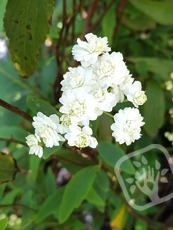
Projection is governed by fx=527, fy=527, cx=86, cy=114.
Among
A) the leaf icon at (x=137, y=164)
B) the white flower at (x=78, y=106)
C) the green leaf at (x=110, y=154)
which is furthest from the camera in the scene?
the leaf icon at (x=137, y=164)

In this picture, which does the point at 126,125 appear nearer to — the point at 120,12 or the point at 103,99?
the point at 103,99

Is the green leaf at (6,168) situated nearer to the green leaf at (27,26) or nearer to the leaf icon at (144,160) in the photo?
the green leaf at (27,26)

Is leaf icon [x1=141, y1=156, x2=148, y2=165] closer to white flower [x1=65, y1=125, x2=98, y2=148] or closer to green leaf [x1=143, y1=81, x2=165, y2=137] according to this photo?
green leaf [x1=143, y1=81, x2=165, y2=137]

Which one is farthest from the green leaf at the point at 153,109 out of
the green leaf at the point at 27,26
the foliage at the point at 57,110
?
the green leaf at the point at 27,26

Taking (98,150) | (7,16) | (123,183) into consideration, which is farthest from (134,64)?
(7,16)

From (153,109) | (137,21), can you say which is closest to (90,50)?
(153,109)

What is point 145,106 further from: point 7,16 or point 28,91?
point 7,16

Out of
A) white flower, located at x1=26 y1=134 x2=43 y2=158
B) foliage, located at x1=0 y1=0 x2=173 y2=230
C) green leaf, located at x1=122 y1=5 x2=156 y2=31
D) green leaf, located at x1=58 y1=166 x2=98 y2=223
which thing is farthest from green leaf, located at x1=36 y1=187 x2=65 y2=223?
green leaf, located at x1=122 y1=5 x2=156 y2=31

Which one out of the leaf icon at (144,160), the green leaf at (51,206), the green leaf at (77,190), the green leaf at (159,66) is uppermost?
the green leaf at (159,66)
